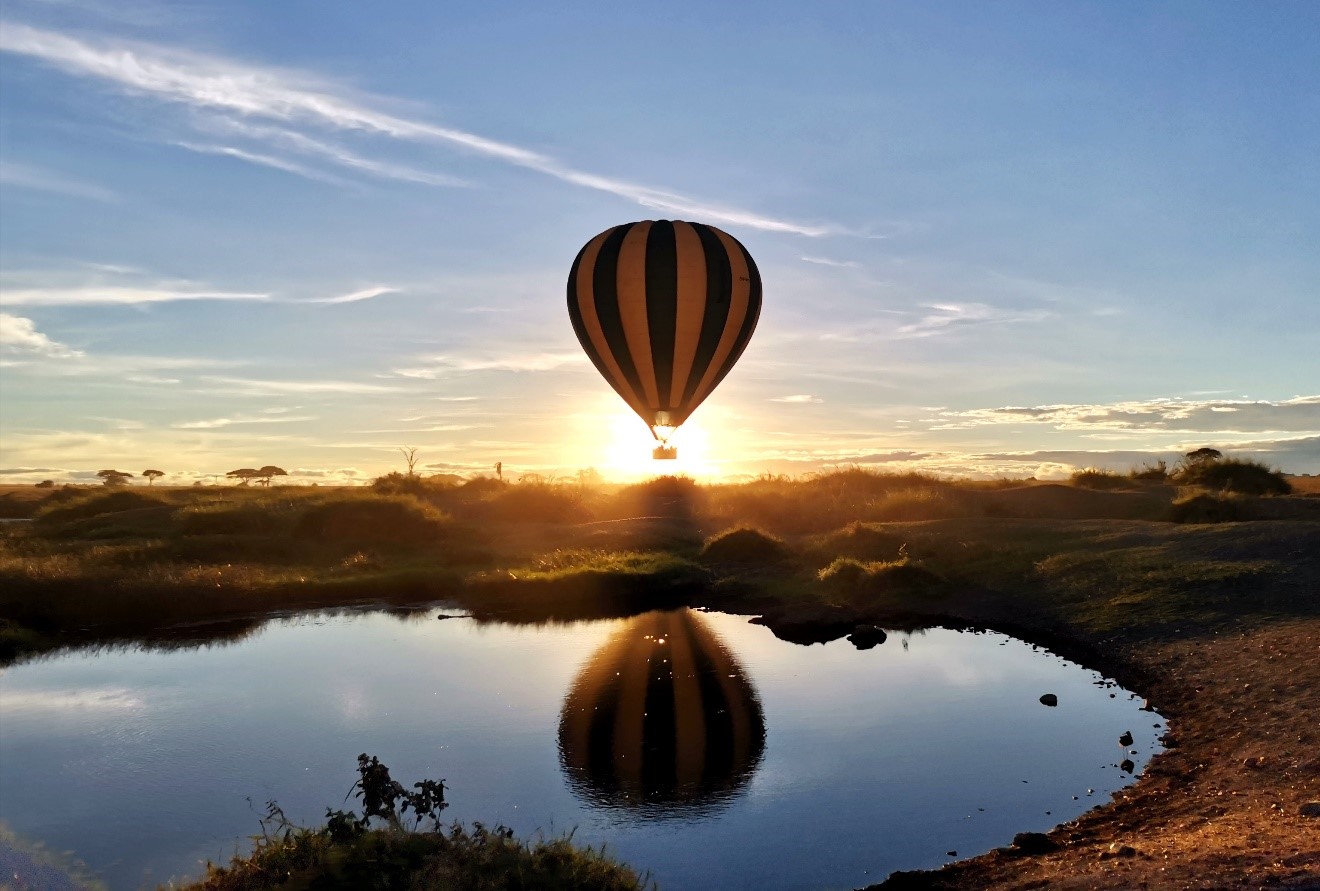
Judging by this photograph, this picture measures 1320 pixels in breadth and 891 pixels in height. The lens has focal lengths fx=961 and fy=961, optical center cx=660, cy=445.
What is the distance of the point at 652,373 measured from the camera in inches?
1463

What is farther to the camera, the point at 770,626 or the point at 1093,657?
the point at 770,626

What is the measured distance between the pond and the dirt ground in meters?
0.64

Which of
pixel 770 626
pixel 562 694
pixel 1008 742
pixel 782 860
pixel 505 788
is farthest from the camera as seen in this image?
pixel 770 626

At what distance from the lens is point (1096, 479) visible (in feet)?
172

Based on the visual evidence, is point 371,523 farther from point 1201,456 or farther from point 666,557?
point 1201,456

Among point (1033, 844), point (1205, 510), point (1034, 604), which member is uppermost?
point (1205, 510)

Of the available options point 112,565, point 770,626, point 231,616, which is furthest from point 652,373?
point 112,565

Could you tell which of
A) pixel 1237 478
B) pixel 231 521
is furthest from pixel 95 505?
pixel 1237 478

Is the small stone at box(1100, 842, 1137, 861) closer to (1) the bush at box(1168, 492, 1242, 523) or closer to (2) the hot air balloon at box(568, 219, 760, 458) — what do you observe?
(2) the hot air balloon at box(568, 219, 760, 458)

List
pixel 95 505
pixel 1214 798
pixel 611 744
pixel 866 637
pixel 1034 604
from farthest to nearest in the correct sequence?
pixel 95 505 < pixel 1034 604 < pixel 866 637 < pixel 611 744 < pixel 1214 798

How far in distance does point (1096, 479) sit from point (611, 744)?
43.7m

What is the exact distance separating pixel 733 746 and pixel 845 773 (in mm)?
2231

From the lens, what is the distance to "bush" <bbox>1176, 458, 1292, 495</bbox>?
151 ft

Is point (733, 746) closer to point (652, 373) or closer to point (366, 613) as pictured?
point (366, 613)
